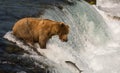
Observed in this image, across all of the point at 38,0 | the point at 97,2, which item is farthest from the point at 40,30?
the point at 97,2

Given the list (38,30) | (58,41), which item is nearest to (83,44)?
(58,41)

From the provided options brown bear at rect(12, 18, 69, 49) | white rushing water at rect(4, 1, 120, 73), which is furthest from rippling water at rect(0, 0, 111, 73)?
brown bear at rect(12, 18, 69, 49)

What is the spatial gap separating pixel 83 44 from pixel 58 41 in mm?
2114

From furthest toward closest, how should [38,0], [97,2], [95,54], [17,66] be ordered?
[97,2] < [38,0] < [95,54] < [17,66]

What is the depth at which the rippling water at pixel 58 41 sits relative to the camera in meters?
7.64

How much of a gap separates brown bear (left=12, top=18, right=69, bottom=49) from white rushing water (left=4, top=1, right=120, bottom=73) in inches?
6.5

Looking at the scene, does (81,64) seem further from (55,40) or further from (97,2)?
(97,2)

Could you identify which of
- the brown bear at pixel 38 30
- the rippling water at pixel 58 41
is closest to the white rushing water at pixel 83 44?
the rippling water at pixel 58 41

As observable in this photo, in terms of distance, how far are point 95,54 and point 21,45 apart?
3111 millimetres

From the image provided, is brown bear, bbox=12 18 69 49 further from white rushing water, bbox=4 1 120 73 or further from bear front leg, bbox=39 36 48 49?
white rushing water, bbox=4 1 120 73

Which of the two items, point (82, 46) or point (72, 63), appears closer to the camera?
point (72, 63)

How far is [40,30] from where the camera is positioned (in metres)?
8.54

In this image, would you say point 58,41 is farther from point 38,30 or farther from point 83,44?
point 83,44

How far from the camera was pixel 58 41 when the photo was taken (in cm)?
953
